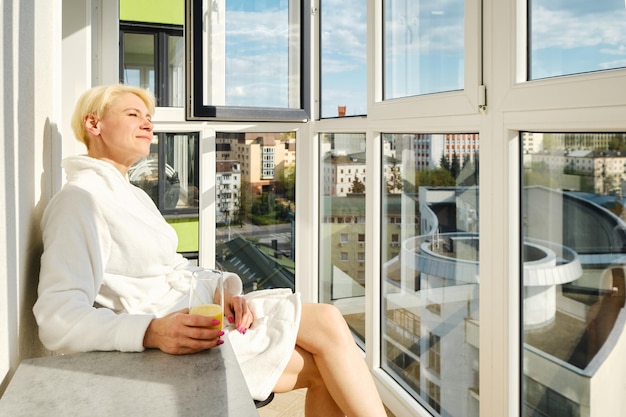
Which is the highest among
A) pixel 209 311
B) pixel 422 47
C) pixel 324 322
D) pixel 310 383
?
pixel 422 47

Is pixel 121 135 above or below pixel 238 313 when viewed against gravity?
above

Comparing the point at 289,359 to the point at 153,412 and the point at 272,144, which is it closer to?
the point at 153,412

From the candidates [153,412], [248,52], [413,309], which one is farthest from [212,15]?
[153,412]

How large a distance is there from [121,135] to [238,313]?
655 mm

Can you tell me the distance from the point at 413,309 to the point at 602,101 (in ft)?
4.43

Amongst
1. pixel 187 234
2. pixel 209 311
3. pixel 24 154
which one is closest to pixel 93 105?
pixel 24 154

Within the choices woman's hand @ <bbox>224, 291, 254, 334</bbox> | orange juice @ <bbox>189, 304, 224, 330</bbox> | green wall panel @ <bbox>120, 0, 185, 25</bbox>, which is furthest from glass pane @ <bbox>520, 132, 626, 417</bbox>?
green wall panel @ <bbox>120, 0, 185, 25</bbox>

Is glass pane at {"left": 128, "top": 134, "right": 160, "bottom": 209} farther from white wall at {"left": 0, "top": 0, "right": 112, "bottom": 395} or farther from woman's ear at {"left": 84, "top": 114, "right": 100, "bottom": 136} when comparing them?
woman's ear at {"left": 84, "top": 114, "right": 100, "bottom": 136}

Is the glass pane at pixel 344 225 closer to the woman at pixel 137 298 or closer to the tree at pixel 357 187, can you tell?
the tree at pixel 357 187

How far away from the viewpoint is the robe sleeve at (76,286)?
3.70 feet

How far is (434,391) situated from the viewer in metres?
2.26

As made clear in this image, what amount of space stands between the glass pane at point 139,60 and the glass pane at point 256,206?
1.67ft

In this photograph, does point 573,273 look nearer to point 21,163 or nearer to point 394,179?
point 394,179

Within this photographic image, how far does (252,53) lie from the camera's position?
2.98 meters
